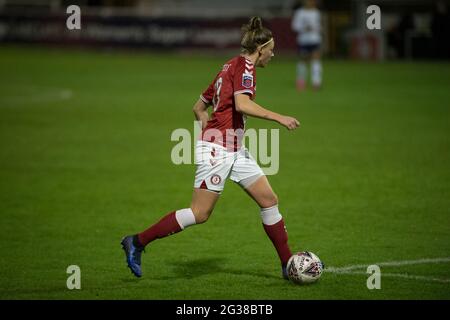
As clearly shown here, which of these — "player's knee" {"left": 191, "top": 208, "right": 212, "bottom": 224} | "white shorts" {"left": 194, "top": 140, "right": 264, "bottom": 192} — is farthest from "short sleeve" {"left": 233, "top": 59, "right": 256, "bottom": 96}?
"player's knee" {"left": 191, "top": 208, "right": 212, "bottom": 224}

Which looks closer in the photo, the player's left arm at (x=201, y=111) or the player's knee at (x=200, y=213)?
the player's knee at (x=200, y=213)

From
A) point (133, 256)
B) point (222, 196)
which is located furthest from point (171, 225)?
point (222, 196)

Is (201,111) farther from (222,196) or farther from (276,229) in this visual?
(222,196)

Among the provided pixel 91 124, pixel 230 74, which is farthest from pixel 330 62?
pixel 230 74

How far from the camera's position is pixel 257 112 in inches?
305

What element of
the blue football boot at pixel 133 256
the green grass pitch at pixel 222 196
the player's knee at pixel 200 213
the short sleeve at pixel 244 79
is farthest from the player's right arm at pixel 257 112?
the blue football boot at pixel 133 256

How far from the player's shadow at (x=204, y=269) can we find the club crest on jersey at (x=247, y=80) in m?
1.92

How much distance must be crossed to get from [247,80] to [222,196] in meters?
5.13

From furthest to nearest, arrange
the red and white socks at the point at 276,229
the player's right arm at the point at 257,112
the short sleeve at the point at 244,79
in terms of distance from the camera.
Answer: the red and white socks at the point at 276,229 < the short sleeve at the point at 244,79 < the player's right arm at the point at 257,112

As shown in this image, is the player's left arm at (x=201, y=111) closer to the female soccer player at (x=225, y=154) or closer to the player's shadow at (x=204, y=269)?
the female soccer player at (x=225, y=154)

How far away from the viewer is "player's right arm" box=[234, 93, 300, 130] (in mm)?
7625

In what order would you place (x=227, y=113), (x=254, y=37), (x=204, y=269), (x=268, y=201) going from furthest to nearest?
(x=204, y=269) → (x=268, y=201) → (x=227, y=113) → (x=254, y=37)

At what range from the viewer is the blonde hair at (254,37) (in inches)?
316

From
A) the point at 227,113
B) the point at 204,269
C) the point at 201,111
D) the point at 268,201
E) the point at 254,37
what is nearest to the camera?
the point at 254,37
